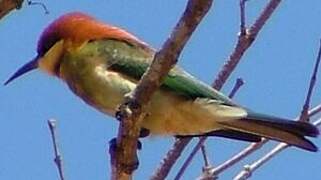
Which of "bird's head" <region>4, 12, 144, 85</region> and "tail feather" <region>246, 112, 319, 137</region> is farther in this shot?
"bird's head" <region>4, 12, 144, 85</region>

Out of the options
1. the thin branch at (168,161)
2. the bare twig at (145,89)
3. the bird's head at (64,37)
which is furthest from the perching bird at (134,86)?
the bare twig at (145,89)

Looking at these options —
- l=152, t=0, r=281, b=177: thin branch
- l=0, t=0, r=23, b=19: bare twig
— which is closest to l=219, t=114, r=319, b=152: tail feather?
l=152, t=0, r=281, b=177: thin branch

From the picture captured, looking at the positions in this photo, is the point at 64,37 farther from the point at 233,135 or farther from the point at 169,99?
the point at 233,135

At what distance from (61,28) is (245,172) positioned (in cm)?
121

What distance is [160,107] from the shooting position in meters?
2.78

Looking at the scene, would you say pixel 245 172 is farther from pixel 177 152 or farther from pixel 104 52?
pixel 104 52

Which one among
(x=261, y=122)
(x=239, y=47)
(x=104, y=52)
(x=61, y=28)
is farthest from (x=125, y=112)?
(x=61, y=28)

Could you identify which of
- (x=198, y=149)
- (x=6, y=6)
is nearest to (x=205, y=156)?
(x=198, y=149)

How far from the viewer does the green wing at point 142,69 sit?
2.83 m

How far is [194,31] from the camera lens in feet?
5.34

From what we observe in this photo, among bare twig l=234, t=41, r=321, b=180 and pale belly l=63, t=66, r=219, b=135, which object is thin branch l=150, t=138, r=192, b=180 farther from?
pale belly l=63, t=66, r=219, b=135

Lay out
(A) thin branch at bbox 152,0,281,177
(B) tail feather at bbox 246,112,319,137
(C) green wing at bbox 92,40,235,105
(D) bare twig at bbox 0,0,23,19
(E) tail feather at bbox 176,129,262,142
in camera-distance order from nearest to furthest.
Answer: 1. (D) bare twig at bbox 0,0,23,19
2. (A) thin branch at bbox 152,0,281,177
3. (B) tail feather at bbox 246,112,319,137
4. (E) tail feather at bbox 176,129,262,142
5. (C) green wing at bbox 92,40,235,105

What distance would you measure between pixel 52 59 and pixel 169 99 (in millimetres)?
517

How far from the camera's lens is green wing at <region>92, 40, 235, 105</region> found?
112 inches
